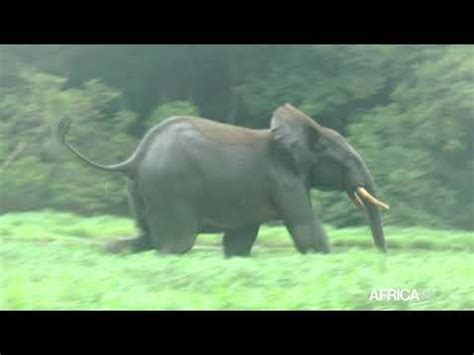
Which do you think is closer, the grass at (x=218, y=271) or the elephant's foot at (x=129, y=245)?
the grass at (x=218, y=271)

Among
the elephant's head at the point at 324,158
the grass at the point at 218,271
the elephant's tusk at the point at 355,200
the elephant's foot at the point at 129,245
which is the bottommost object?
the grass at the point at 218,271

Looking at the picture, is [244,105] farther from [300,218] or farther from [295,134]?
[300,218]

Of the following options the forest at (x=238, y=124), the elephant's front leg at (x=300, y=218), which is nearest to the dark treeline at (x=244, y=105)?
the forest at (x=238, y=124)

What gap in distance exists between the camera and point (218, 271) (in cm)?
704

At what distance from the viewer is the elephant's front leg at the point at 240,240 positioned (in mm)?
7568

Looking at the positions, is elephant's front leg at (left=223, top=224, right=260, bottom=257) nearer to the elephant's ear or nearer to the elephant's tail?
the elephant's ear

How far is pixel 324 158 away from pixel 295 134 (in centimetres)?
32

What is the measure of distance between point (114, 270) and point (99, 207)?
67 cm

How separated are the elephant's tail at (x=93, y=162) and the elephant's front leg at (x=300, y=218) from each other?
110cm

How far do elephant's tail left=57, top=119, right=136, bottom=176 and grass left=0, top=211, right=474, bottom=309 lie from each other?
0.36 meters

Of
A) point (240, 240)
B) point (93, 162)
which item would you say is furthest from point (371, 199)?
point (93, 162)

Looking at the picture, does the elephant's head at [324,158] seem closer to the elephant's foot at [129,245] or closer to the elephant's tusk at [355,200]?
the elephant's tusk at [355,200]

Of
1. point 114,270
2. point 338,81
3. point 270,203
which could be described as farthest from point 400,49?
point 114,270

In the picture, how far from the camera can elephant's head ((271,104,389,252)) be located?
771 centimetres
